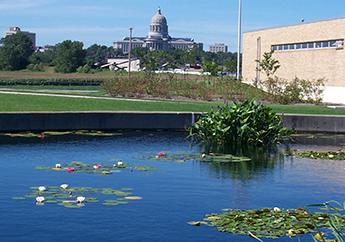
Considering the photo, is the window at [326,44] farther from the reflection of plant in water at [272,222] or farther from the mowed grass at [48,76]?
the reflection of plant in water at [272,222]

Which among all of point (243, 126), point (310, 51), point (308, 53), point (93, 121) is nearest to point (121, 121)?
point (93, 121)

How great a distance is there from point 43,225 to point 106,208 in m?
1.63

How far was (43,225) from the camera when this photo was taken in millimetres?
12000

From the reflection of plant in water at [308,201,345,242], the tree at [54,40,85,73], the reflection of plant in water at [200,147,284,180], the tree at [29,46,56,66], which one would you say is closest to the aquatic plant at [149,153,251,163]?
the reflection of plant in water at [200,147,284,180]

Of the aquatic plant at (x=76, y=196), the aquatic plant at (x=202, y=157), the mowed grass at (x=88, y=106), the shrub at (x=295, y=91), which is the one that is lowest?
the aquatic plant at (x=76, y=196)

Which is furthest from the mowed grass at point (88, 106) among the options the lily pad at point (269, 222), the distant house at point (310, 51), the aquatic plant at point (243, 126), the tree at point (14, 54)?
the tree at point (14, 54)

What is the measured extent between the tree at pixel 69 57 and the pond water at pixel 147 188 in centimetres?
8040

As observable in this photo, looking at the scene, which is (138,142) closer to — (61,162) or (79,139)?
(79,139)

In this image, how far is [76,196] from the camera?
47.4 feet

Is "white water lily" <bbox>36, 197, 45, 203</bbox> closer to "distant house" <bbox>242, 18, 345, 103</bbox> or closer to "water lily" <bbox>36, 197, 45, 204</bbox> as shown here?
"water lily" <bbox>36, 197, 45, 204</bbox>

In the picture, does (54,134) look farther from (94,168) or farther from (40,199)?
(40,199)

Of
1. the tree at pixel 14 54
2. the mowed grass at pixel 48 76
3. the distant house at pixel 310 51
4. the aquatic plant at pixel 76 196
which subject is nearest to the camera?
the aquatic plant at pixel 76 196

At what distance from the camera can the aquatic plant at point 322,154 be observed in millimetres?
21770

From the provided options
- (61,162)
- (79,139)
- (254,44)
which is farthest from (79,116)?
(254,44)
